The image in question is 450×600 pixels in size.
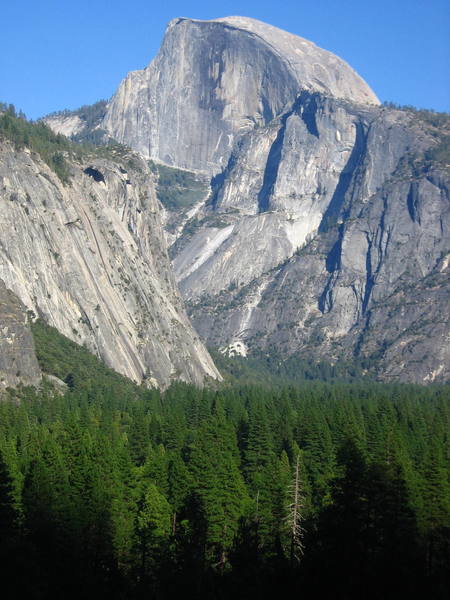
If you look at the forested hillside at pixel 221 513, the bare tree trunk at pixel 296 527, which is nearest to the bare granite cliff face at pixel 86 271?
the forested hillside at pixel 221 513

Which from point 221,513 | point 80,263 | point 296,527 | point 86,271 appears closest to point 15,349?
point 80,263

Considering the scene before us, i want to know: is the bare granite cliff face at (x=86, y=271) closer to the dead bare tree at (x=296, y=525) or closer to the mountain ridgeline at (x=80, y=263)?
the mountain ridgeline at (x=80, y=263)

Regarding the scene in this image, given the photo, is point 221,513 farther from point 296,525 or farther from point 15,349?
point 15,349

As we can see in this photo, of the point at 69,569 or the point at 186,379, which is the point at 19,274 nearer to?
the point at 186,379

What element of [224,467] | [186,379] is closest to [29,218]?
[186,379]

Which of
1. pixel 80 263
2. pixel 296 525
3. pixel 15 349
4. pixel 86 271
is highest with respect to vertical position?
pixel 80 263
